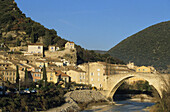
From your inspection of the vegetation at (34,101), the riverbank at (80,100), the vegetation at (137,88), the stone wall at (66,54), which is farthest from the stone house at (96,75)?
the vegetation at (34,101)

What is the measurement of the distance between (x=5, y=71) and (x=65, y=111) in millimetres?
20025

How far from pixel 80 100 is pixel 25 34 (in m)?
52.3

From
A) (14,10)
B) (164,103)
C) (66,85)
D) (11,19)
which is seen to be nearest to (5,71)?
(66,85)

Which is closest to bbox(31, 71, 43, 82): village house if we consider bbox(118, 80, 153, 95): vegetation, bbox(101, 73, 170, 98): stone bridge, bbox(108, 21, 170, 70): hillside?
bbox(101, 73, 170, 98): stone bridge

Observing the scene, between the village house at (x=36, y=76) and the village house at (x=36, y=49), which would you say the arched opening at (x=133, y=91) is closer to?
the village house at (x=36, y=76)

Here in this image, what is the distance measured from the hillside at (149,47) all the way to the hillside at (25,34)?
112ft

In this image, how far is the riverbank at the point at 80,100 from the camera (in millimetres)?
52947

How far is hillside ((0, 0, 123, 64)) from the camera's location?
102 meters

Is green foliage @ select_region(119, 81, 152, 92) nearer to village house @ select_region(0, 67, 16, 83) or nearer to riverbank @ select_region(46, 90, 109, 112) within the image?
riverbank @ select_region(46, 90, 109, 112)

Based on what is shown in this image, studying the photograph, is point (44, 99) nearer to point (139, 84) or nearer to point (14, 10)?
point (139, 84)

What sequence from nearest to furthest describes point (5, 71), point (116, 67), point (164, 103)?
1. point (164, 103)
2. point (5, 71)
3. point (116, 67)

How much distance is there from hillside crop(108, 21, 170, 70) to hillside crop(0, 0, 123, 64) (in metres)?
34.2

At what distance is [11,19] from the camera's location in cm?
11631

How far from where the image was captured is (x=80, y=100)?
62531 millimetres
